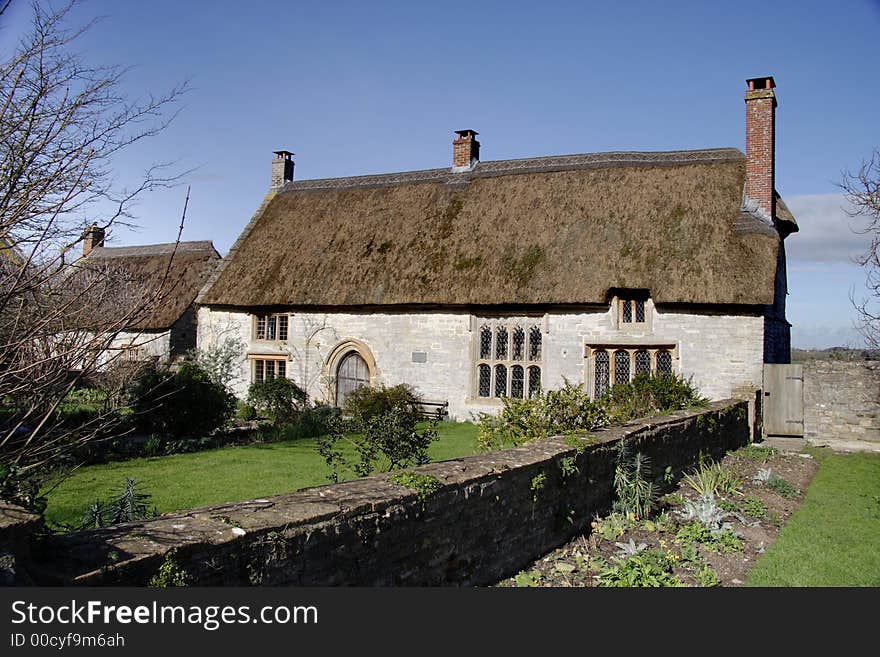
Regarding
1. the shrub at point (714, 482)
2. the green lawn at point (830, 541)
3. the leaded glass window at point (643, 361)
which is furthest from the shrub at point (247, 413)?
the green lawn at point (830, 541)

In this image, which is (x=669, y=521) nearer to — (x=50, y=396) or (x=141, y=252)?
(x=50, y=396)

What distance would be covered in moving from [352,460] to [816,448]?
1172 centimetres

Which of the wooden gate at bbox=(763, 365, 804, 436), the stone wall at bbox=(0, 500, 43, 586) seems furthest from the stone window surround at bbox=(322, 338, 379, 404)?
the stone wall at bbox=(0, 500, 43, 586)

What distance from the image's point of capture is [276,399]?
17469mm

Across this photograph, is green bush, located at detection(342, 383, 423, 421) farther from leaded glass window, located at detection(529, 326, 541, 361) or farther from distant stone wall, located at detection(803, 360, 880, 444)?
A: distant stone wall, located at detection(803, 360, 880, 444)

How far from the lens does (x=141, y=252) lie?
3139 cm

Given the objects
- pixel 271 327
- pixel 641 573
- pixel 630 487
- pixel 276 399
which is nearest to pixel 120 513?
pixel 641 573

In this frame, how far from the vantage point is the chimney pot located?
26.2m

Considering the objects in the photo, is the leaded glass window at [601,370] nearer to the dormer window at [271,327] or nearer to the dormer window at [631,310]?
the dormer window at [631,310]

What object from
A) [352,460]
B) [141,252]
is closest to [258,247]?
[141,252]

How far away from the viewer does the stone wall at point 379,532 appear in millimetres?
3574

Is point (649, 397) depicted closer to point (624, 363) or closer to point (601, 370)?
point (624, 363)

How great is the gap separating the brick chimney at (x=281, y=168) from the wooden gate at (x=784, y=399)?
697 inches

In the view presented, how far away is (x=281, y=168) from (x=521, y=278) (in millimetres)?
12029
